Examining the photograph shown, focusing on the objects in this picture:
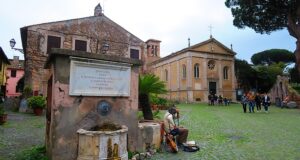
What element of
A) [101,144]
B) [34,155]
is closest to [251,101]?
[101,144]

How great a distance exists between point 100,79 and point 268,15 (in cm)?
2360

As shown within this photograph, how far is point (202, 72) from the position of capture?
1464 inches

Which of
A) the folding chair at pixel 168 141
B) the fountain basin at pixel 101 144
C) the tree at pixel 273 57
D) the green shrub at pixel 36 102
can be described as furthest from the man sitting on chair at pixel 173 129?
the tree at pixel 273 57

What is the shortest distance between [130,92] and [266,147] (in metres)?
4.47

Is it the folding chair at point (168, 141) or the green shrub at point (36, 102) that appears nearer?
the folding chair at point (168, 141)

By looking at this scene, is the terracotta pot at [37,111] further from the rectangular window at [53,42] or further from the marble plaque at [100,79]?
the marble plaque at [100,79]

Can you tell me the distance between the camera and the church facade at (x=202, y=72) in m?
36.4

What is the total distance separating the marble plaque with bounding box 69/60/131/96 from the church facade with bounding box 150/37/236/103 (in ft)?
98.1

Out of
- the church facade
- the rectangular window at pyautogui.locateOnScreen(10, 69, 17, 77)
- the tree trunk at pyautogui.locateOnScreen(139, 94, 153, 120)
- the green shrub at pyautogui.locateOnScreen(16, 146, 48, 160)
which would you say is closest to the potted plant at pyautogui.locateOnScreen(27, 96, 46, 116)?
the tree trunk at pyautogui.locateOnScreen(139, 94, 153, 120)

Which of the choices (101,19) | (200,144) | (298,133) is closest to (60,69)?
(200,144)

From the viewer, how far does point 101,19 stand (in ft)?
80.1

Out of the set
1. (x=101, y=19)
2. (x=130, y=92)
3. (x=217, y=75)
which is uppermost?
(x=101, y=19)

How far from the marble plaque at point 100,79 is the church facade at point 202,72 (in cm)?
2990

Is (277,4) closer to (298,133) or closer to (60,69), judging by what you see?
(298,133)
